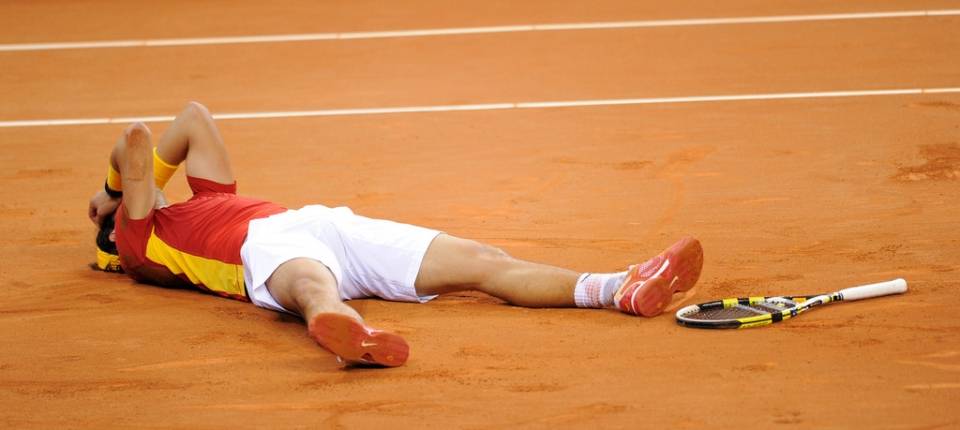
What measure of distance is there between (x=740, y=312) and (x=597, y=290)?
0.57m

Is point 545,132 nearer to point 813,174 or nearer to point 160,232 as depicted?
point 813,174

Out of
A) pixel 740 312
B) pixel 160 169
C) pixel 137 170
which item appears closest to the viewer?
pixel 740 312

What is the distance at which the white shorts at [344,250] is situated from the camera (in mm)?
5367

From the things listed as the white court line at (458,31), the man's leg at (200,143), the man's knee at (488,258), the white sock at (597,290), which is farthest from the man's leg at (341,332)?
the white court line at (458,31)

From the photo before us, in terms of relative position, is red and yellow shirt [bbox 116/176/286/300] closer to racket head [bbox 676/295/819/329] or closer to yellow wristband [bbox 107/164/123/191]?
yellow wristband [bbox 107/164/123/191]

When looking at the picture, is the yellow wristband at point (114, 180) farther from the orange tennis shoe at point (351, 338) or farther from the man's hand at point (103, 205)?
the orange tennis shoe at point (351, 338)

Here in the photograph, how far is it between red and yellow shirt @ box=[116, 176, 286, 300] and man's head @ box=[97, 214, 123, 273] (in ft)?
0.52

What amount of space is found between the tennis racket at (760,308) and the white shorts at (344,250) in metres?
1.13

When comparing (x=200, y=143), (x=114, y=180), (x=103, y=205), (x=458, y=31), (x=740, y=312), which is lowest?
(x=740, y=312)

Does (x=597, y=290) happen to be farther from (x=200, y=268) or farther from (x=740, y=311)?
(x=200, y=268)

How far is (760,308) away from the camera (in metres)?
5.18

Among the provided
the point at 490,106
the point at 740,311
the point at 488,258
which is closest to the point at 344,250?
the point at 488,258

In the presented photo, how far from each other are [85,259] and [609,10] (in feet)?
21.7

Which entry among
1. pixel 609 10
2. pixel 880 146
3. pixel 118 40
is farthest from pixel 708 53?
pixel 118 40
